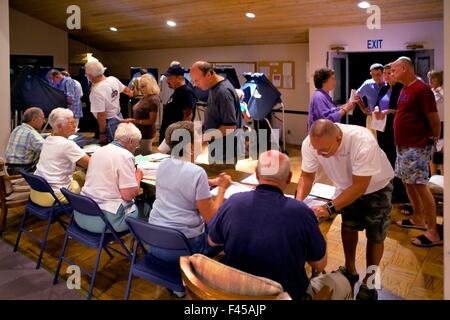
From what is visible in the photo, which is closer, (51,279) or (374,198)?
(374,198)

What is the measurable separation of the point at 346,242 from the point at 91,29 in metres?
8.80

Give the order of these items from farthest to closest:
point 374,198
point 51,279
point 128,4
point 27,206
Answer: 1. point 128,4
2. point 27,206
3. point 51,279
4. point 374,198

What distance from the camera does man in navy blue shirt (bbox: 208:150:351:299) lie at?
164cm

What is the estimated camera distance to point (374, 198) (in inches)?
99.0

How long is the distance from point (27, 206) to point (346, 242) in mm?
2498

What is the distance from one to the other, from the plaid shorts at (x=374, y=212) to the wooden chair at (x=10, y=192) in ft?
9.09

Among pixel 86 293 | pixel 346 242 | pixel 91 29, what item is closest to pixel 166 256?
pixel 86 293

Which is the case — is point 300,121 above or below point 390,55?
below

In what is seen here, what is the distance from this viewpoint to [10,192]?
3748mm

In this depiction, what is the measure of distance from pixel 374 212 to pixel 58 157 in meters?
2.35

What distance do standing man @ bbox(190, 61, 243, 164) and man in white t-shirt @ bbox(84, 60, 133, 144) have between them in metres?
1.27

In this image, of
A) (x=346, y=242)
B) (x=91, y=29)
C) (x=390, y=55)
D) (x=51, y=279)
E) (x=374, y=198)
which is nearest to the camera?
(x=374, y=198)
